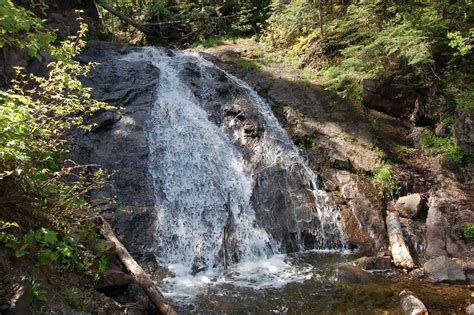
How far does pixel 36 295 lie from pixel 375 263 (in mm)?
7038

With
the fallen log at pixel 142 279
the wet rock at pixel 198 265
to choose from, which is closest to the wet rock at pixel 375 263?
the wet rock at pixel 198 265

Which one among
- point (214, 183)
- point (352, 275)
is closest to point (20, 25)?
point (352, 275)

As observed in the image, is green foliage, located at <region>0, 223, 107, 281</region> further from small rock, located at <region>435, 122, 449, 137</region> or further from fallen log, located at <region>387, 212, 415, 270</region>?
small rock, located at <region>435, 122, 449, 137</region>

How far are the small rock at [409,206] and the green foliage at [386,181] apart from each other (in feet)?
1.24

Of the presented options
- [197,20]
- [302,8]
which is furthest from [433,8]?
[197,20]

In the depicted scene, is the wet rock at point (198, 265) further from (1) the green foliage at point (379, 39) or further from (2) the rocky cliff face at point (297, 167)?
(1) the green foliage at point (379, 39)

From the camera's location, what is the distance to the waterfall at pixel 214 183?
9.34 meters

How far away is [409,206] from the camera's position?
10.3 meters

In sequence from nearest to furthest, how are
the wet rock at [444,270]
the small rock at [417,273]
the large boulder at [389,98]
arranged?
the wet rock at [444,270] < the small rock at [417,273] < the large boulder at [389,98]

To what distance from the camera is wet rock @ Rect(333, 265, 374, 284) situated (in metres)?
8.06

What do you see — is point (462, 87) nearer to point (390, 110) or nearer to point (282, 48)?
point (390, 110)

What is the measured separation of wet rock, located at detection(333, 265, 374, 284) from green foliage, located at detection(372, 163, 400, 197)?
3.25m

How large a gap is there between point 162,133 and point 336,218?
5.92m

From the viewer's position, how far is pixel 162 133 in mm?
12102
